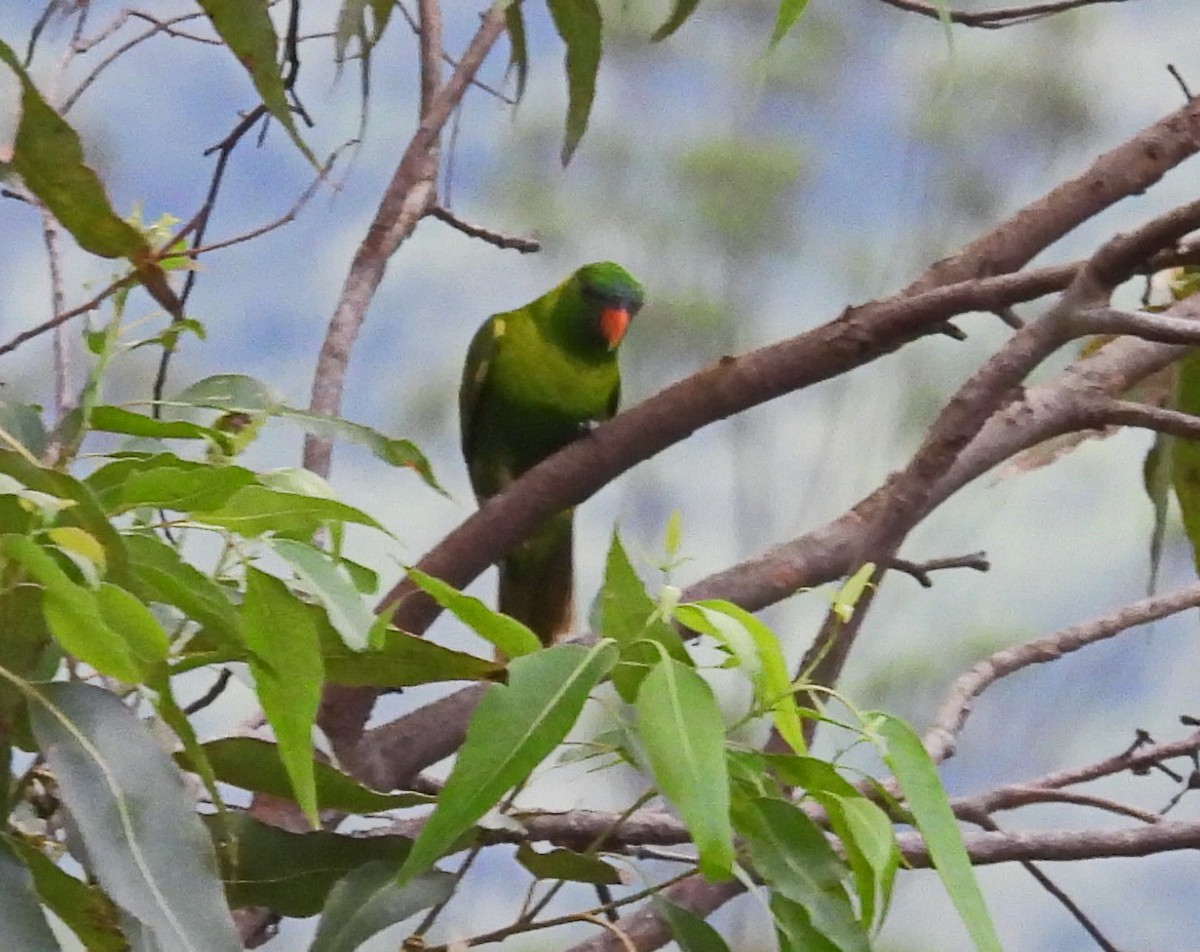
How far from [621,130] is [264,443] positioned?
0.64 meters

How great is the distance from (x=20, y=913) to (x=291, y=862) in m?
0.16

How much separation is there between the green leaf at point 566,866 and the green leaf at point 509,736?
14cm

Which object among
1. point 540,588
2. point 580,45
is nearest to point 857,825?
point 580,45

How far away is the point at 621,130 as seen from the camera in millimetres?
1787

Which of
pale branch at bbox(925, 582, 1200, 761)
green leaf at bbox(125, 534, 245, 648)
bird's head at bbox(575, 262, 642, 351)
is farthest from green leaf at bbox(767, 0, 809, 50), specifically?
bird's head at bbox(575, 262, 642, 351)

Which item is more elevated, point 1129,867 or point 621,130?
point 621,130

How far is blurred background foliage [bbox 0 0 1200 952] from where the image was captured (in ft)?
5.56

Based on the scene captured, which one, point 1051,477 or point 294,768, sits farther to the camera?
point 1051,477

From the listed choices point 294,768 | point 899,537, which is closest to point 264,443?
point 899,537

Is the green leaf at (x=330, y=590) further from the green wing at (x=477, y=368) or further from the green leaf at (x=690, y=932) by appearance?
the green wing at (x=477, y=368)

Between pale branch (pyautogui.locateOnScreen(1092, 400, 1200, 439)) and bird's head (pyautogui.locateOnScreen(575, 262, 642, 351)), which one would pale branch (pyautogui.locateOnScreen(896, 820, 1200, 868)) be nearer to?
pale branch (pyautogui.locateOnScreen(1092, 400, 1200, 439))

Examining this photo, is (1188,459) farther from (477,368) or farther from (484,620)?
(477,368)

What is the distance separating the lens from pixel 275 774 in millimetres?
534

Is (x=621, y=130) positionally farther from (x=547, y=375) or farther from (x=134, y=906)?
(x=134, y=906)
